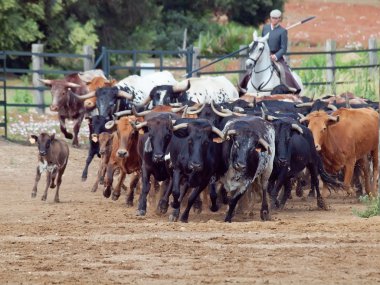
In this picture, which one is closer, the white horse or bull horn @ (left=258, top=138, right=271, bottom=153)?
bull horn @ (left=258, top=138, right=271, bottom=153)

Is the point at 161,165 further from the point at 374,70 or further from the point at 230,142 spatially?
the point at 374,70

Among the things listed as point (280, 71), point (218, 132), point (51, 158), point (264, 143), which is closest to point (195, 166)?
point (218, 132)

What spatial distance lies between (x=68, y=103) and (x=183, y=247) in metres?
13.6

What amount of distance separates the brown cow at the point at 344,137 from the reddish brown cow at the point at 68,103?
292 inches

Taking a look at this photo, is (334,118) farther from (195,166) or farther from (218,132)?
(195,166)

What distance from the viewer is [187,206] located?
738 inches

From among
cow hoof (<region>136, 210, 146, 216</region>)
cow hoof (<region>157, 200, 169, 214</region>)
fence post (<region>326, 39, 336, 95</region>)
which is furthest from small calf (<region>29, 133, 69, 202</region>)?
fence post (<region>326, 39, 336, 95</region>)

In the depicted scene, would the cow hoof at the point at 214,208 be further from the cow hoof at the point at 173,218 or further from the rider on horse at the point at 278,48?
the rider on horse at the point at 278,48

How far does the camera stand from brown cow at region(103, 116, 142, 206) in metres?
20.8

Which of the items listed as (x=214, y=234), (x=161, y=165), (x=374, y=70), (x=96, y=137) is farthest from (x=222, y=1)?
(x=214, y=234)

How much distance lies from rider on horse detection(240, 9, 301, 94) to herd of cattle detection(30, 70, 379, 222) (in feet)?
4.97

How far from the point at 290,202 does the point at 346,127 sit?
143 centimetres

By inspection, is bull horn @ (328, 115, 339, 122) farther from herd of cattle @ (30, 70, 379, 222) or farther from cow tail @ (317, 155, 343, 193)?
cow tail @ (317, 155, 343, 193)

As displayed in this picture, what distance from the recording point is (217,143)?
1911 cm
